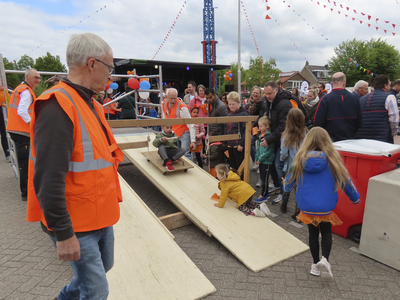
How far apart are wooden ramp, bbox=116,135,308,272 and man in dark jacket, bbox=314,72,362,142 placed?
6.20 feet

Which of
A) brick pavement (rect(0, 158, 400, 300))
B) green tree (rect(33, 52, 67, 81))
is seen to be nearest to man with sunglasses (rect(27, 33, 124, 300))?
brick pavement (rect(0, 158, 400, 300))

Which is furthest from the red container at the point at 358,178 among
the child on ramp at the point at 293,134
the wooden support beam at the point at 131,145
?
the wooden support beam at the point at 131,145

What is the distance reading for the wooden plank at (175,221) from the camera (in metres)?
3.87

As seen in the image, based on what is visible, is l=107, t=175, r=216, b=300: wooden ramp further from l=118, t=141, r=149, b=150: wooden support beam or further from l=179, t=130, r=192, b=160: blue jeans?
l=179, t=130, r=192, b=160: blue jeans

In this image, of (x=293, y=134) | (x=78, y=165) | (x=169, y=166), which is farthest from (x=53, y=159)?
(x=169, y=166)

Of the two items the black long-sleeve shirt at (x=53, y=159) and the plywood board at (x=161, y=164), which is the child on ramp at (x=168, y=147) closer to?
the plywood board at (x=161, y=164)

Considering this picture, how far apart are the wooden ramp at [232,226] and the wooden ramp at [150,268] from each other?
604 millimetres

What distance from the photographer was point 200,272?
107 inches

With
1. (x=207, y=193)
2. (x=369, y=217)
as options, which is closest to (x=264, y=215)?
(x=207, y=193)

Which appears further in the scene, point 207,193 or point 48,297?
point 207,193

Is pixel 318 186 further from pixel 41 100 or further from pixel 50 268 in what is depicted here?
pixel 50 268

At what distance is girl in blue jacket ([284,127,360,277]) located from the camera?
261 centimetres

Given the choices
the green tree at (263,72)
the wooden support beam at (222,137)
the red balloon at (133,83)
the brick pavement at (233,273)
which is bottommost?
the brick pavement at (233,273)

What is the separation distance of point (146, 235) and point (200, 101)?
14.6ft
